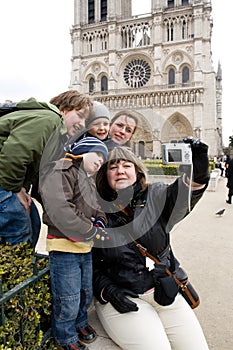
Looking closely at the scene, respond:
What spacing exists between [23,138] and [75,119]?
0.44m

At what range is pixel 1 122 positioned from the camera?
1.49 m

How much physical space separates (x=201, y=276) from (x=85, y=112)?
2.76m

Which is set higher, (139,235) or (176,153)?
(176,153)

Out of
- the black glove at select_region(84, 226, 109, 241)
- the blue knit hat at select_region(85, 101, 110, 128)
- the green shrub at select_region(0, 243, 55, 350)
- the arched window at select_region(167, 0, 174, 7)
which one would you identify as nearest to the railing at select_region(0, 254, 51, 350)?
the green shrub at select_region(0, 243, 55, 350)

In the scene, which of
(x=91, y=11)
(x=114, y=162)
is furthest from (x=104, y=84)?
(x=114, y=162)

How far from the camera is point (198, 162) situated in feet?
4.82

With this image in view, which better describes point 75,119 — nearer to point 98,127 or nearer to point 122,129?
point 98,127

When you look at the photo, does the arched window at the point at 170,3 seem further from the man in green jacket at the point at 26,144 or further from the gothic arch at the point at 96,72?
the man in green jacket at the point at 26,144

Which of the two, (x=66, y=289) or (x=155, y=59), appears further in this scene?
(x=155, y=59)

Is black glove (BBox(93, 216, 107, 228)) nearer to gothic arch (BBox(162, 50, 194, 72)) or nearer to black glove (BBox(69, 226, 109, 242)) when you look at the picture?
black glove (BBox(69, 226, 109, 242))

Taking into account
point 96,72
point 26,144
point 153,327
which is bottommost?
point 153,327

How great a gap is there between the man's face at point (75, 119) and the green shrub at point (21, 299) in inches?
33.1

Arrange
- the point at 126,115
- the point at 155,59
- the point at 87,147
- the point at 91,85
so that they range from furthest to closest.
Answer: the point at 91,85, the point at 155,59, the point at 126,115, the point at 87,147

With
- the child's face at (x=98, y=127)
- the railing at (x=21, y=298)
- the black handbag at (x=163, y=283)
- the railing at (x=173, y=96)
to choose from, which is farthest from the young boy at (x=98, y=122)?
the railing at (x=173, y=96)
